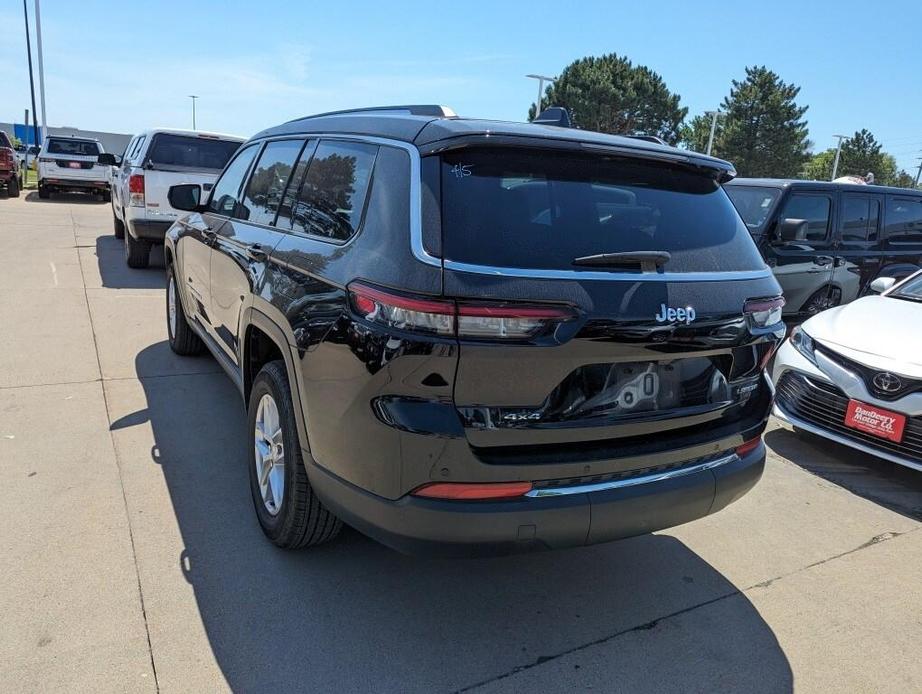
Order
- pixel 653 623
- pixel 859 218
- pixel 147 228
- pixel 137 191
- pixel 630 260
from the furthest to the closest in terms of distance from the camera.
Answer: pixel 147 228
pixel 137 191
pixel 859 218
pixel 653 623
pixel 630 260

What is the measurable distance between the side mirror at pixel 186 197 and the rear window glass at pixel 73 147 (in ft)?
55.5

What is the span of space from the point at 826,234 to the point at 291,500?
6694 millimetres

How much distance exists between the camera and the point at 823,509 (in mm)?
3838

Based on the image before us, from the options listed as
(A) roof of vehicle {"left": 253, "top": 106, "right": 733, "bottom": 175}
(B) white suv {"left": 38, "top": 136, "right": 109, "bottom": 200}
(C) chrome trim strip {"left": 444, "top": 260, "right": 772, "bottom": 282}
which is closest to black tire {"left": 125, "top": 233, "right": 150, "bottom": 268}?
(A) roof of vehicle {"left": 253, "top": 106, "right": 733, "bottom": 175}

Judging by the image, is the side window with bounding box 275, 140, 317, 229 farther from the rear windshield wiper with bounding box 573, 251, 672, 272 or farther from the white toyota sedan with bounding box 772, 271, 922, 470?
the white toyota sedan with bounding box 772, 271, 922, 470

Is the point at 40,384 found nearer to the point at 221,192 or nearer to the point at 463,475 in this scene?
the point at 221,192

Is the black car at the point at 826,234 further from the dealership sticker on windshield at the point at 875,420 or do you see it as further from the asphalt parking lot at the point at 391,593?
the asphalt parking lot at the point at 391,593

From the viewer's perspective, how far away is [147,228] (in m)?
9.06

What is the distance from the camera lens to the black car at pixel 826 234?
686cm

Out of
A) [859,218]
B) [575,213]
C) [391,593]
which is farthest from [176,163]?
[859,218]

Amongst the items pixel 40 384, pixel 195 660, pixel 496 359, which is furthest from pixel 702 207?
pixel 40 384

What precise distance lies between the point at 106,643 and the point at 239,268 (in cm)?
180

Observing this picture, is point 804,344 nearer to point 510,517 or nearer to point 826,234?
point 826,234

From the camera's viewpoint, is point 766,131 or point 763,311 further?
point 766,131
